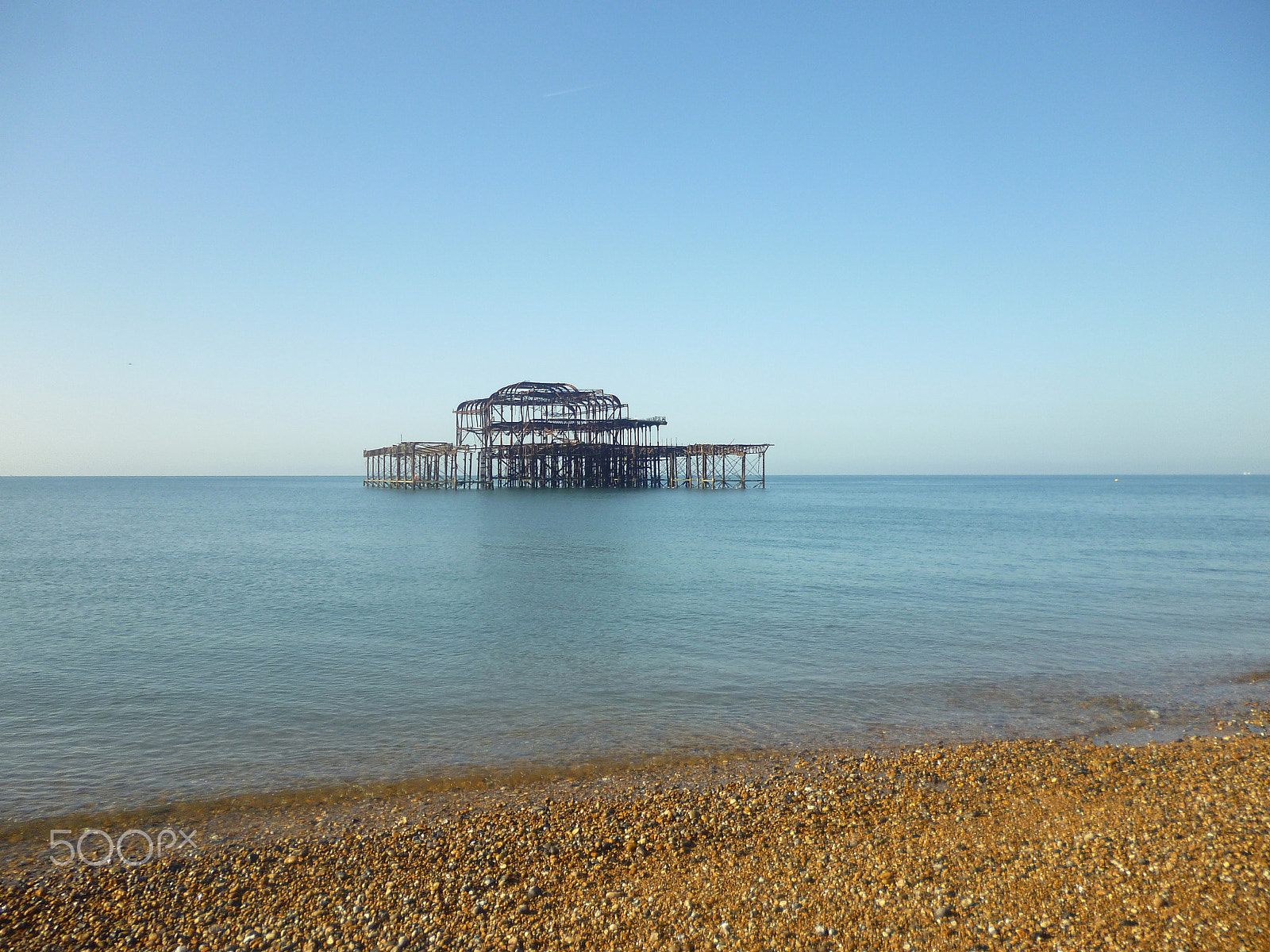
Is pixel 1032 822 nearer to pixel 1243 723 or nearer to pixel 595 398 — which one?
pixel 1243 723

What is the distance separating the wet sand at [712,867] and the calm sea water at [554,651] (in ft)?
4.64

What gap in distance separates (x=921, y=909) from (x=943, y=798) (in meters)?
2.15

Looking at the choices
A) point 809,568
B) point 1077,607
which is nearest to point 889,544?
point 809,568

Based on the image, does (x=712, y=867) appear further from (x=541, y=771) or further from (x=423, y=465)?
(x=423, y=465)

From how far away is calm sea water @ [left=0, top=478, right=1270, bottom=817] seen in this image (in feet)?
29.9

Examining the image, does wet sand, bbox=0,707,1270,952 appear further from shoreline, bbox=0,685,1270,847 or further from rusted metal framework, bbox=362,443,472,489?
rusted metal framework, bbox=362,443,472,489

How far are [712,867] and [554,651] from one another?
8.64 m

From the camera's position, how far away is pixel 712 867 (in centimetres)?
584

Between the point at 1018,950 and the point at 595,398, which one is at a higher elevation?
the point at 595,398

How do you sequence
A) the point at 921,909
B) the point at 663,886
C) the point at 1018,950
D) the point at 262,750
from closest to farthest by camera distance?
1. the point at 1018,950
2. the point at 921,909
3. the point at 663,886
4. the point at 262,750

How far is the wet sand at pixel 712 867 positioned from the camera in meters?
5.03

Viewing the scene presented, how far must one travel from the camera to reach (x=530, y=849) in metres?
6.18

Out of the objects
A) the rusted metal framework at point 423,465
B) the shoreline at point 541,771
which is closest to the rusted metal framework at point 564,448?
the rusted metal framework at point 423,465

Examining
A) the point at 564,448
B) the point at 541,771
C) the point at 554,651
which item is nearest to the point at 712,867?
the point at 541,771
